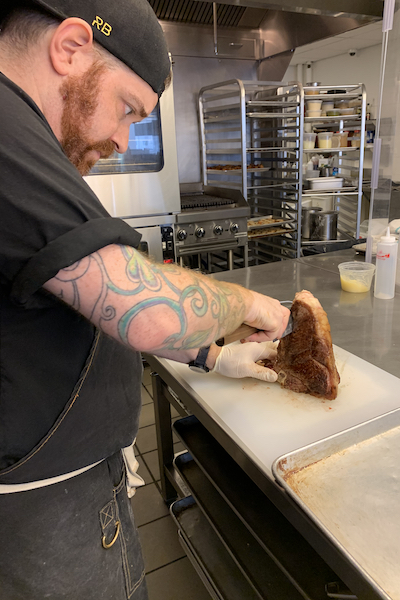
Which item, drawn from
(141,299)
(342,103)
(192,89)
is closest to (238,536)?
(141,299)

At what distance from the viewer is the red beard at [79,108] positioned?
742 mm

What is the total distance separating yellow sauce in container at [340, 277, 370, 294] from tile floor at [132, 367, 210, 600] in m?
1.27

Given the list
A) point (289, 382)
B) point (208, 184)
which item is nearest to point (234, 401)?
point (289, 382)

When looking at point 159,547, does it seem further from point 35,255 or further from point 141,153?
point 141,153

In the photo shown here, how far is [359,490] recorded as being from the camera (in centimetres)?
86

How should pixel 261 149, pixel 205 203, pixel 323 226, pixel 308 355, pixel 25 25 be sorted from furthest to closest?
pixel 323 226, pixel 261 149, pixel 205 203, pixel 308 355, pixel 25 25

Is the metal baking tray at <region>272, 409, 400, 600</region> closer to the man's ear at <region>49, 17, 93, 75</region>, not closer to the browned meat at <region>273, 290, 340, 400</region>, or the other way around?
the browned meat at <region>273, 290, 340, 400</region>

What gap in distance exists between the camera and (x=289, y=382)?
1267 mm

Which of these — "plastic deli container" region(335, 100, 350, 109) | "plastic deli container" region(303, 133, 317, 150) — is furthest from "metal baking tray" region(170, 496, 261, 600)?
"plastic deli container" region(335, 100, 350, 109)

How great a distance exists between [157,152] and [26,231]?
2.73 meters

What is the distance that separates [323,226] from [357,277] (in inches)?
91.1

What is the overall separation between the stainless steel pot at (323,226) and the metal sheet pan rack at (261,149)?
7.1 inches

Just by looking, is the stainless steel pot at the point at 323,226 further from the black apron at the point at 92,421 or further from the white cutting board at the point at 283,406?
the black apron at the point at 92,421

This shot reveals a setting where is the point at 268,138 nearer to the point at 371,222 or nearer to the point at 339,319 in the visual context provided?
the point at 371,222
